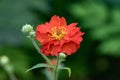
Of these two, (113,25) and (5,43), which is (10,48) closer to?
(5,43)

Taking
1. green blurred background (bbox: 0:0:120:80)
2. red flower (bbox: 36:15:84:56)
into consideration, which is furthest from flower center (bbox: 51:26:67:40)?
green blurred background (bbox: 0:0:120:80)

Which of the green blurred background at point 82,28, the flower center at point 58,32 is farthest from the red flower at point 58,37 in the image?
the green blurred background at point 82,28

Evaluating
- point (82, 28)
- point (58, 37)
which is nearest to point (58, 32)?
point (58, 37)

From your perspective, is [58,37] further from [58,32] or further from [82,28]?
[82,28]

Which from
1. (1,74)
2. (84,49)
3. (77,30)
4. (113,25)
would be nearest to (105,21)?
(113,25)

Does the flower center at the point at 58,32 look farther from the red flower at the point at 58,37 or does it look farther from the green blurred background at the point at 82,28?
the green blurred background at the point at 82,28
